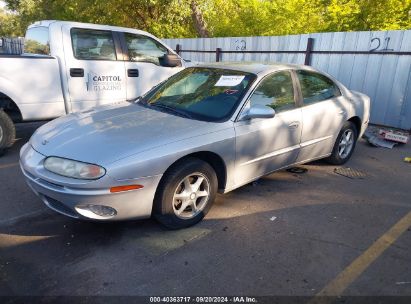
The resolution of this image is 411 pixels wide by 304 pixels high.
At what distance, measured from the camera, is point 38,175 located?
10.0 feet

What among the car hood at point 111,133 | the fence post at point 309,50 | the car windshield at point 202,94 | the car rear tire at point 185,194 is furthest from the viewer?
the fence post at point 309,50

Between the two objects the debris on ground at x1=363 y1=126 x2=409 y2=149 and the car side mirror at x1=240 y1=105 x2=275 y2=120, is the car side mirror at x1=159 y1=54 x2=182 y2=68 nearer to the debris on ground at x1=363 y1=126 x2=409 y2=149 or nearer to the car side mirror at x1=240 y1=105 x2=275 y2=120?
the car side mirror at x1=240 y1=105 x2=275 y2=120

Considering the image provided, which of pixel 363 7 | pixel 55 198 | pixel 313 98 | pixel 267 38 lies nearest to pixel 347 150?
pixel 313 98

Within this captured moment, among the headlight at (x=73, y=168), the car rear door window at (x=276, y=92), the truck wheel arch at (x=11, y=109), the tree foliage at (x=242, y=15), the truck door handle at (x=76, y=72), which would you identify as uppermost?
the tree foliage at (x=242, y=15)

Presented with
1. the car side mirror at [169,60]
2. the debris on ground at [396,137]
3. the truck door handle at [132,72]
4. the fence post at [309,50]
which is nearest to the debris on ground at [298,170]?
the debris on ground at [396,137]

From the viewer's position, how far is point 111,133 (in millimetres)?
3311

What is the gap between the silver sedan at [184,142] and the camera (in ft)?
9.72

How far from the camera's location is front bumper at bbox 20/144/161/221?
288 cm

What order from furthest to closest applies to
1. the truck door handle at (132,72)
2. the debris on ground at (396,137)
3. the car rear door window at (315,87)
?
the debris on ground at (396,137)
the truck door handle at (132,72)
the car rear door window at (315,87)

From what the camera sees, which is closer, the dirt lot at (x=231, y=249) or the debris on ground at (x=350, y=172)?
the dirt lot at (x=231, y=249)

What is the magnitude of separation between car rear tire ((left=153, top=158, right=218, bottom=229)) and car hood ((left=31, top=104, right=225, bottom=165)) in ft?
0.96

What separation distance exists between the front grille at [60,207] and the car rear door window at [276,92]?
2.08 meters

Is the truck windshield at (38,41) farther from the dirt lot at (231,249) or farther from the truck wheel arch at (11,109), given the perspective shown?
the dirt lot at (231,249)

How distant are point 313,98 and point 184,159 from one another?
220cm
